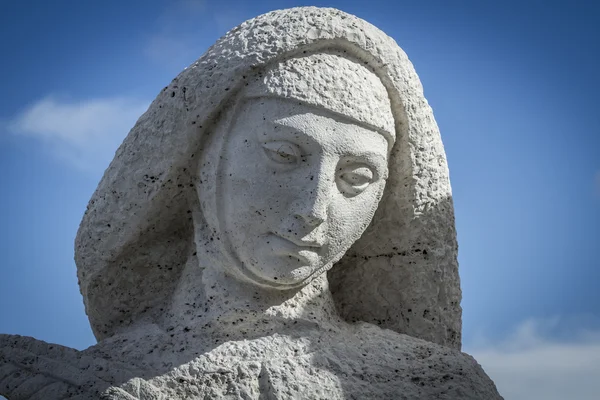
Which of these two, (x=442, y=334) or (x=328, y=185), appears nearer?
(x=328, y=185)

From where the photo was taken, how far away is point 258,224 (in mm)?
4152

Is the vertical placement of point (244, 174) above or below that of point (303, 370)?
above

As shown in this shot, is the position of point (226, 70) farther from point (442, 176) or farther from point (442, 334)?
point (442, 334)

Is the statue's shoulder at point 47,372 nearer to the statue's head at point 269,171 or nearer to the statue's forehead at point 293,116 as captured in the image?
the statue's head at point 269,171

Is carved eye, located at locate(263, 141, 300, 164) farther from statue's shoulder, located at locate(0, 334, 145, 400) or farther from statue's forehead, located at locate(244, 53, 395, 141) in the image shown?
statue's shoulder, located at locate(0, 334, 145, 400)

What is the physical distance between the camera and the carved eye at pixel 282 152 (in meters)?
4.10

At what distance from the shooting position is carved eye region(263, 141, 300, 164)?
4098 millimetres

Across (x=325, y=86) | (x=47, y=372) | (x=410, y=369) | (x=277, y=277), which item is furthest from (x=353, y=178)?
(x=47, y=372)

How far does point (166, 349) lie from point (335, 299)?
0.98 metres

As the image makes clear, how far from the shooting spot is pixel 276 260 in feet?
13.7

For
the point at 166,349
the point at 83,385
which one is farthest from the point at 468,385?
the point at 83,385

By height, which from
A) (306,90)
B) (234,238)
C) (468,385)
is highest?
(306,90)

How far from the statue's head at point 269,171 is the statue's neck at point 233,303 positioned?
0.05 m

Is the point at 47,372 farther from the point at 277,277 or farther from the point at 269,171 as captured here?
the point at 269,171
